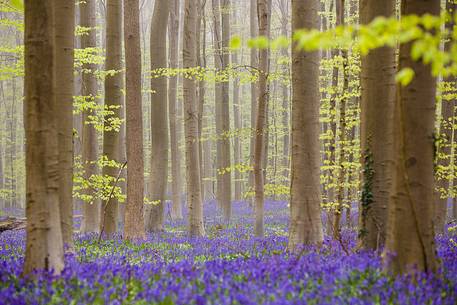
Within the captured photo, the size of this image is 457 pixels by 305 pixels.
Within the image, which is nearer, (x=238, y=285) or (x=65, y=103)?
(x=238, y=285)

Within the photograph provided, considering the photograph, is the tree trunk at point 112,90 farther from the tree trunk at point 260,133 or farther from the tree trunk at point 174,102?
the tree trunk at point 174,102

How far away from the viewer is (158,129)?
18.2 metres

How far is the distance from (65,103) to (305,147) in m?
4.51

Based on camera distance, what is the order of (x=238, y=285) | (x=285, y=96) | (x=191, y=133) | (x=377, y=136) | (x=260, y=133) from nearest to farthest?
Result: (x=238, y=285) → (x=377, y=136) → (x=260, y=133) → (x=191, y=133) → (x=285, y=96)

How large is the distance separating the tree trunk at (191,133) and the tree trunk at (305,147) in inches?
265

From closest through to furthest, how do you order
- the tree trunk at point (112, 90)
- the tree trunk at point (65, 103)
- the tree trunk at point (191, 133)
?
1. the tree trunk at point (65, 103)
2. the tree trunk at point (112, 90)
3. the tree trunk at point (191, 133)

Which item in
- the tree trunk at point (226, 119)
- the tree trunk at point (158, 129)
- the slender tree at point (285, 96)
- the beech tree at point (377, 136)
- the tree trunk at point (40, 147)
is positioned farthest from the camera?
the slender tree at point (285, 96)

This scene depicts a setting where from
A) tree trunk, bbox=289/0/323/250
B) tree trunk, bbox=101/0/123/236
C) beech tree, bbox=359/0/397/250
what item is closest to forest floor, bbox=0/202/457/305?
beech tree, bbox=359/0/397/250

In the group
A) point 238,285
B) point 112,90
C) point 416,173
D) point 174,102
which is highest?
point 174,102

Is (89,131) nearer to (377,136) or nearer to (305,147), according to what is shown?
(305,147)

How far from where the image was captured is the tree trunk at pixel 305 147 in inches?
357

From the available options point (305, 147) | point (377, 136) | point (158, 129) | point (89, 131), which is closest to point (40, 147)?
point (305, 147)

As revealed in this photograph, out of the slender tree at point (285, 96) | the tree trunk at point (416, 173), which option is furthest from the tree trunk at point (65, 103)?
the slender tree at point (285, 96)

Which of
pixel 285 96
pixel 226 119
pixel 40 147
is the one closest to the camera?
pixel 40 147
